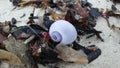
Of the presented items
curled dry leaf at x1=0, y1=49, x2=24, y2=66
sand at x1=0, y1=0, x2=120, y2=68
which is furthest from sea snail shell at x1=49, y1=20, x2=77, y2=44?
curled dry leaf at x1=0, y1=49, x2=24, y2=66

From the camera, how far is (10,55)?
3.28 metres

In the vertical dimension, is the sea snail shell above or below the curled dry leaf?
above

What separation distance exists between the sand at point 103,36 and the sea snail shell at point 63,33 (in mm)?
291

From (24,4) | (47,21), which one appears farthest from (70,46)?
(24,4)

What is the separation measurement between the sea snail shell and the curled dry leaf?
0.50m

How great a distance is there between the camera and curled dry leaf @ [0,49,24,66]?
3264mm

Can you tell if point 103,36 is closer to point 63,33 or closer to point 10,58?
point 63,33

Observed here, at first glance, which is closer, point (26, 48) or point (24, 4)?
point (26, 48)

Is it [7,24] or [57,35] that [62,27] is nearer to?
[57,35]

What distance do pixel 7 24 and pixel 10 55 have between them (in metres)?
0.78

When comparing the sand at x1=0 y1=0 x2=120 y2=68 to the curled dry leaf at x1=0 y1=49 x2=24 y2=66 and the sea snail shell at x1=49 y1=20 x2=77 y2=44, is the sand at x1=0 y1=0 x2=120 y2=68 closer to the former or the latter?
the curled dry leaf at x1=0 y1=49 x2=24 y2=66

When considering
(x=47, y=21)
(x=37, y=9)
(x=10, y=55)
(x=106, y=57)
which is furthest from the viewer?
(x=37, y=9)

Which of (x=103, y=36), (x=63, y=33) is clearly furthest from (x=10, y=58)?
(x=103, y=36)

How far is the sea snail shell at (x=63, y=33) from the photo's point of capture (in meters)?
3.36
